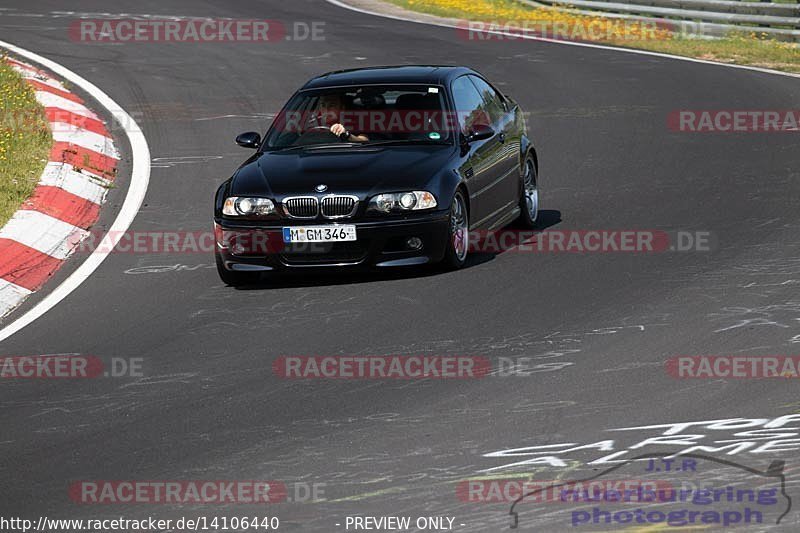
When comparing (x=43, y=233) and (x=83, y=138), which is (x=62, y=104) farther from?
(x=43, y=233)

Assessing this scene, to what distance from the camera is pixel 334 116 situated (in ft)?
38.7

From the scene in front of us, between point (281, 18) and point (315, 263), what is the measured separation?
739 inches

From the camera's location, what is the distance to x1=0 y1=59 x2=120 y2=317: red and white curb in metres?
11.2

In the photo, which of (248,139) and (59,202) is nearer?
(248,139)

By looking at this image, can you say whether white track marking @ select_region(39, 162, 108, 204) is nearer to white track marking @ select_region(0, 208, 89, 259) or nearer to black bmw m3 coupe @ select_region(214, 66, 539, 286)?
white track marking @ select_region(0, 208, 89, 259)

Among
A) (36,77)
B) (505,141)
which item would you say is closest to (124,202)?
(505,141)

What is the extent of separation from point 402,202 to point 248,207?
1.12 metres

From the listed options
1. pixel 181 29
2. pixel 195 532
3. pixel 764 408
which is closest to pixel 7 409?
pixel 195 532

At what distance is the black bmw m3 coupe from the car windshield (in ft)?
0.04

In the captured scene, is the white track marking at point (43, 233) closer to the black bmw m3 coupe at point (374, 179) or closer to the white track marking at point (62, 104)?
the black bmw m3 coupe at point (374, 179)

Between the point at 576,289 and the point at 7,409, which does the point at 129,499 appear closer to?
the point at 7,409

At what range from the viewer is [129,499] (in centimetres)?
632

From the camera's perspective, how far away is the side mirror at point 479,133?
11391 millimetres

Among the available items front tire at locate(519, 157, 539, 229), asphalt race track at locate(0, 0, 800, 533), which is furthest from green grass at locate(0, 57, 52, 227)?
front tire at locate(519, 157, 539, 229)
